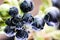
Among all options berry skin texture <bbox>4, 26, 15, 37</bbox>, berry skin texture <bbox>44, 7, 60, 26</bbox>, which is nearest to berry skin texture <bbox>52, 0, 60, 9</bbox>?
berry skin texture <bbox>44, 7, 60, 26</bbox>

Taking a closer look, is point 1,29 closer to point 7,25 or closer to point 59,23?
point 7,25

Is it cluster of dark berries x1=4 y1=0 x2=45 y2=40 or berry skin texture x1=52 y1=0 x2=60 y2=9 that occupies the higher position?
berry skin texture x1=52 y1=0 x2=60 y2=9

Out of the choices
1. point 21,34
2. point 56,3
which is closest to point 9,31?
point 21,34

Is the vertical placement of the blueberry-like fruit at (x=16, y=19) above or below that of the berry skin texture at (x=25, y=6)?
below

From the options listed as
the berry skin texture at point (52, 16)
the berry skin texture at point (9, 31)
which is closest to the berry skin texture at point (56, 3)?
the berry skin texture at point (52, 16)

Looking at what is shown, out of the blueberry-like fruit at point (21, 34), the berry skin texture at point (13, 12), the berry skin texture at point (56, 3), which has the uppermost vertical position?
the berry skin texture at point (56, 3)

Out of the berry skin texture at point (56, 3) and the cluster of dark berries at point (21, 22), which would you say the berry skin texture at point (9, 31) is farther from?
the berry skin texture at point (56, 3)

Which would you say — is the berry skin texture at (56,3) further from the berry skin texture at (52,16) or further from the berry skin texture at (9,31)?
the berry skin texture at (9,31)

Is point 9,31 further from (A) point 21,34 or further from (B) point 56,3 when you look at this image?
(B) point 56,3

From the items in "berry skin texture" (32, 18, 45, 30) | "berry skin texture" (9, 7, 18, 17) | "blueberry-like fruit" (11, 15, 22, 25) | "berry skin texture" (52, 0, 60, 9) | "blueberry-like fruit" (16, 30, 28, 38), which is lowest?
"blueberry-like fruit" (16, 30, 28, 38)

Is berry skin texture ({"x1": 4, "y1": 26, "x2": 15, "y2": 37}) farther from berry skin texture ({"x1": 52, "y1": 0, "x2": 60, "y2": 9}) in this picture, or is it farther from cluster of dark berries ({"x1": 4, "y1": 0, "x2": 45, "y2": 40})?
berry skin texture ({"x1": 52, "y1": 0, "x2": 60, "y2": 9})

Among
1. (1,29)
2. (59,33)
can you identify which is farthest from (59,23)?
(1,29)
